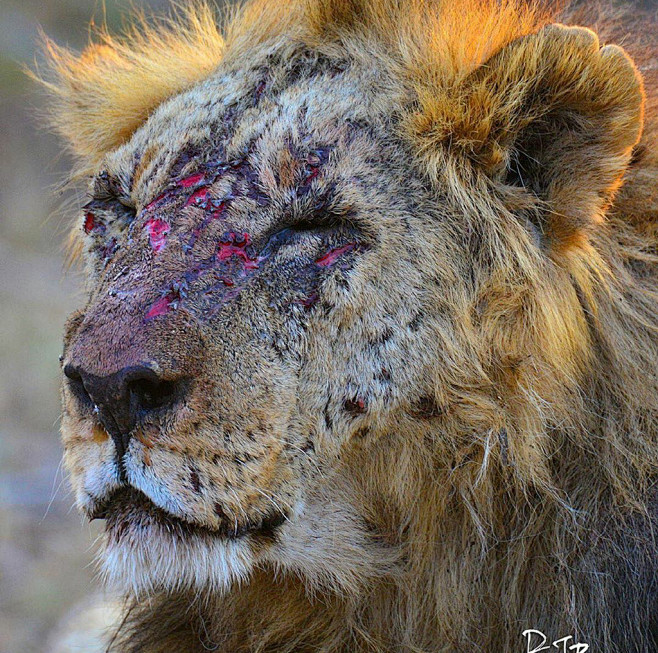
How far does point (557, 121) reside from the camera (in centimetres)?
213

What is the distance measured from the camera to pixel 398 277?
6.83ft

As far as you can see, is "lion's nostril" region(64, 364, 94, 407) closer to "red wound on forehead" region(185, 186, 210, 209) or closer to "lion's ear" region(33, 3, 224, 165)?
"red wound on forehead" region(185, 186, 210, 209)

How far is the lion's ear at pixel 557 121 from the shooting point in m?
2.00

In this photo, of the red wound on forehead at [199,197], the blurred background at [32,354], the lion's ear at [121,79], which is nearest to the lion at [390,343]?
the red wound on forehead at [199,197]

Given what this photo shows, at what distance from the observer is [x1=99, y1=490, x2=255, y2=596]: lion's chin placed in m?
1.97

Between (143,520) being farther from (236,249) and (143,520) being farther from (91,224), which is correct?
(91,224)

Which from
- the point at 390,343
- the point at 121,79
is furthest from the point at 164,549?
the point at 121,79

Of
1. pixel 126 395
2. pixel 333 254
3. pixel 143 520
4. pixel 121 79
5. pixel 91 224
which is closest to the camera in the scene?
pixel 126 395

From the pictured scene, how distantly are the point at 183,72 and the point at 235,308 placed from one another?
0.97 m

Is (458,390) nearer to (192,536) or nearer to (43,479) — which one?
(192,536)

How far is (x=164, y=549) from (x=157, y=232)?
699 millimetres

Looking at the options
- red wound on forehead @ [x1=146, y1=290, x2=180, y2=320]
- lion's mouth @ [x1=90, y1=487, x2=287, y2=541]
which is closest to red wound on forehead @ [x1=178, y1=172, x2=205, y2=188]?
red wound on forehead @ [x1=146, y1=290, x2=180, y2=320]
